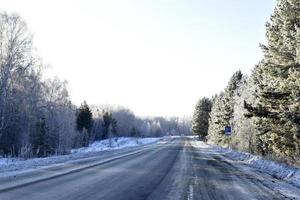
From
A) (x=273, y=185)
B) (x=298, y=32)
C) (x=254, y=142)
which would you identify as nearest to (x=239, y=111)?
(x=254, y=142)

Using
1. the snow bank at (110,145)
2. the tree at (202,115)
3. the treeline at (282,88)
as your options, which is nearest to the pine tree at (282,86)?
the treeline at (282,88)

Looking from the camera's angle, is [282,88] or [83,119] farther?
[83,119]

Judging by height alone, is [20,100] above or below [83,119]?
below

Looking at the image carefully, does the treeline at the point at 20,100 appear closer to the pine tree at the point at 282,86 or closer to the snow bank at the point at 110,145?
the snow bank at the point at 110,145

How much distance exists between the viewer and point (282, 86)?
23.5m

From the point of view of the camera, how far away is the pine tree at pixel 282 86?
22.2 metres

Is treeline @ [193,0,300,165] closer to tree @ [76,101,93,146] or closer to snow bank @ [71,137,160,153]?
snow bank @ [71,137,160,153]

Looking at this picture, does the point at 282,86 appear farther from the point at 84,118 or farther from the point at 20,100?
the point at 84,118

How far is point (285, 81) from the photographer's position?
23.2m

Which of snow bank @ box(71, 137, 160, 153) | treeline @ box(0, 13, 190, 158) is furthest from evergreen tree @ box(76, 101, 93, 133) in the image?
treeline @ box(0, 13, 190, 158)

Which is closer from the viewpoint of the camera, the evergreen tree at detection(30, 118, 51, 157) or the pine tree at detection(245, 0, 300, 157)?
the pine tree at detection(245, 0, 300, 157)

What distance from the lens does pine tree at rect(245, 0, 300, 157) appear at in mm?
22219

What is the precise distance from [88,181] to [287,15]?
15574mm

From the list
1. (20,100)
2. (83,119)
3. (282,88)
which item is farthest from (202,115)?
(282,88)
